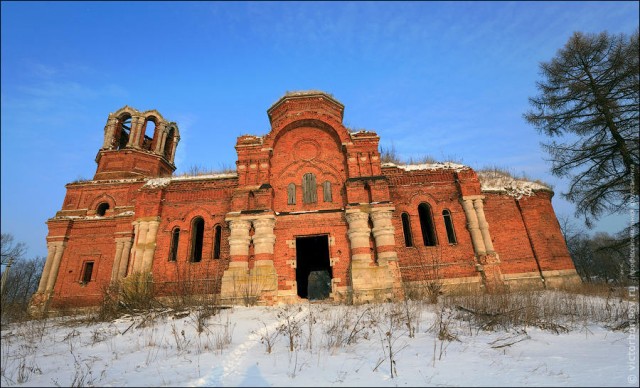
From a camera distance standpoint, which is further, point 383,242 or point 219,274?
point 219,274

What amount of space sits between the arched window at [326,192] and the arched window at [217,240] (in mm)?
5303

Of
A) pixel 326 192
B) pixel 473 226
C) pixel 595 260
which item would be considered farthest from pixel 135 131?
pixel 595 260

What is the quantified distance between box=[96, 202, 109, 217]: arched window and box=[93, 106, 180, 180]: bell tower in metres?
2.20

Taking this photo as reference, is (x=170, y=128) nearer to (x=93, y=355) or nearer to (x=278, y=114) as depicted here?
(x=278, y=114)

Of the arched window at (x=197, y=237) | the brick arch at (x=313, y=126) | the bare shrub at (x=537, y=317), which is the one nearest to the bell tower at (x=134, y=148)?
the arched window at (x=197, y=237)

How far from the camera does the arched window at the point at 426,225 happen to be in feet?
46.8

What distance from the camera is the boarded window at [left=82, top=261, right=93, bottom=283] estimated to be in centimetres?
1703

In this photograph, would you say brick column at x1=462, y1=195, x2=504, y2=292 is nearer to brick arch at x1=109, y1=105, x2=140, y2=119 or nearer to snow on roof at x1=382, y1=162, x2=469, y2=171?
snow on roof at x1=382, y1=162, x2=469, y2=171

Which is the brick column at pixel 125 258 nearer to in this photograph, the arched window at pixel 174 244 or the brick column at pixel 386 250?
the arched window at pixel 174 244

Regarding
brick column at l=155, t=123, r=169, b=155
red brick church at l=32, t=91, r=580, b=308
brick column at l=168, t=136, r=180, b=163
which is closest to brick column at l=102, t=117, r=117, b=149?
brick column at l=155, t=123, r=169, b=155

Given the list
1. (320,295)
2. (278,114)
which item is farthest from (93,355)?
(320,295)

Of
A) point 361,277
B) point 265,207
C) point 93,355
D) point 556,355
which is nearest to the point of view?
point 556,355

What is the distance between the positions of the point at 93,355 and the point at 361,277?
28.1ft

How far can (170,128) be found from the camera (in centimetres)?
2498
